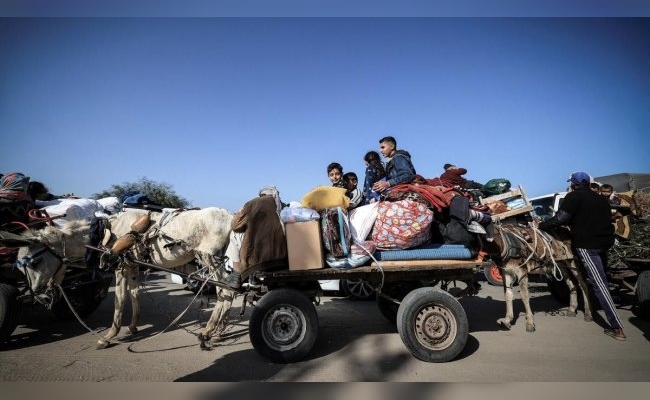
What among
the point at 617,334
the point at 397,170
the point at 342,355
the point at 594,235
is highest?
the point at 397,170

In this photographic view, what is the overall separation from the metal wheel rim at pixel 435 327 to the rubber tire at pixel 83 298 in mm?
6101

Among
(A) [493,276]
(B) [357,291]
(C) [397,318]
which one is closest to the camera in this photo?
(C) [397,318]

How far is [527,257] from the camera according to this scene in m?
5.33

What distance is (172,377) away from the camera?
133 inches

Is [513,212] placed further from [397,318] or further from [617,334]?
[397,318]

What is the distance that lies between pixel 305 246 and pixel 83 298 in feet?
17.3

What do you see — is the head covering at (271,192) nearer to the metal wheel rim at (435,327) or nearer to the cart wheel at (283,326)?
the cart wheel at (283,326)

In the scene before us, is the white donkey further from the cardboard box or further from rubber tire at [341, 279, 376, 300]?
rubber tire at [341, 279, 376, 300]

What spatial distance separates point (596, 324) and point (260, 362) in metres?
5.87

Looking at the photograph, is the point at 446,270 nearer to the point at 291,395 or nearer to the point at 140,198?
the point at 291,395

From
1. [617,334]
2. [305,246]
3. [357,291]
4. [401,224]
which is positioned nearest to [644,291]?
[617,334]

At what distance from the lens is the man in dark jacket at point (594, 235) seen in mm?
4445

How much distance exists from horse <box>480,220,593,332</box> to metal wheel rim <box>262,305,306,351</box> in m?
3.42

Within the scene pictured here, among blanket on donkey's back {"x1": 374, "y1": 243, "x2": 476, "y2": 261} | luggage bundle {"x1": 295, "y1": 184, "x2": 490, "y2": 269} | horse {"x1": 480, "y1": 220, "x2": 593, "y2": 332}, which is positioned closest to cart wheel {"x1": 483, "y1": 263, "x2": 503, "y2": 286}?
horse {"x1": 480, "y1": 220, "x2": 593, "y2": 332}
